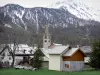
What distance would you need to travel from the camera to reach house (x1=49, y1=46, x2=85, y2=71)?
54250mm

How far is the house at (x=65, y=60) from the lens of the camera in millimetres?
54250

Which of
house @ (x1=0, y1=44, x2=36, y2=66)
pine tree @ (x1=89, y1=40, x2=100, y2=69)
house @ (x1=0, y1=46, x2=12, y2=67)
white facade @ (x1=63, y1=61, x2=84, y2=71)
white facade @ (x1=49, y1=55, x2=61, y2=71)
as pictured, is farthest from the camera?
house @ (x1=0, y1=46, x2=12, y2=67)

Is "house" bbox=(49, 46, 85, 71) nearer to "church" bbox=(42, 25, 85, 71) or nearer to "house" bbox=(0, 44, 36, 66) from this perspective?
"church" bbox=(42, 25, 85, 71)

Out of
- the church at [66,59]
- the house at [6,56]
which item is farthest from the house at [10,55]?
the church at [66,59]

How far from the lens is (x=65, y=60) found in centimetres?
5472

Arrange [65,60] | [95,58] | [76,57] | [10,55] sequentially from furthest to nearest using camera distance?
[10,55] → [76,57] → [65,60] → [95,58]

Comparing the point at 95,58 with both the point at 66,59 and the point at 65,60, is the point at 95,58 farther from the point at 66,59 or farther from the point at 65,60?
the point at 65,60

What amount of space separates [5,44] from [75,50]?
103ft

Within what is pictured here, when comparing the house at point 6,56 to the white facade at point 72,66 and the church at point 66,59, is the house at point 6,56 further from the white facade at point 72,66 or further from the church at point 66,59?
the white facade at point 72,66

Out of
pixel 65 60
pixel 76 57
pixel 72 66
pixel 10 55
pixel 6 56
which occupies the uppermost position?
pixel 10 55

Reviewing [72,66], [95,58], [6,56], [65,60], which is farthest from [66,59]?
[6,56]

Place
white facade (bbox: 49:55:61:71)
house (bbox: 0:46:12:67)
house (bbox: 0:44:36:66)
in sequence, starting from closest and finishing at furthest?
1. white facade (bbox: 49:55:61:71)
2. house (bbox: 0:44:36:66)
3. house (bbox: 0:46:12:67)

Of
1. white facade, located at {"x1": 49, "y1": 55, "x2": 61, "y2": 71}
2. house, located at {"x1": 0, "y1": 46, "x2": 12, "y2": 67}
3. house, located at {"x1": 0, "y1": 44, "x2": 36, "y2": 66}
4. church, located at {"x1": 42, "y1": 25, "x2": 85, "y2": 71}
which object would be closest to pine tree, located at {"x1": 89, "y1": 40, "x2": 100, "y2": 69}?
church, located at {"x1": 42, "y1": 25, "x2": 85, "y2": 71}

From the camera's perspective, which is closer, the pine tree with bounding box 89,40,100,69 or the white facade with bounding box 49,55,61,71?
the pine tree with bounding box 89,40,100,69
